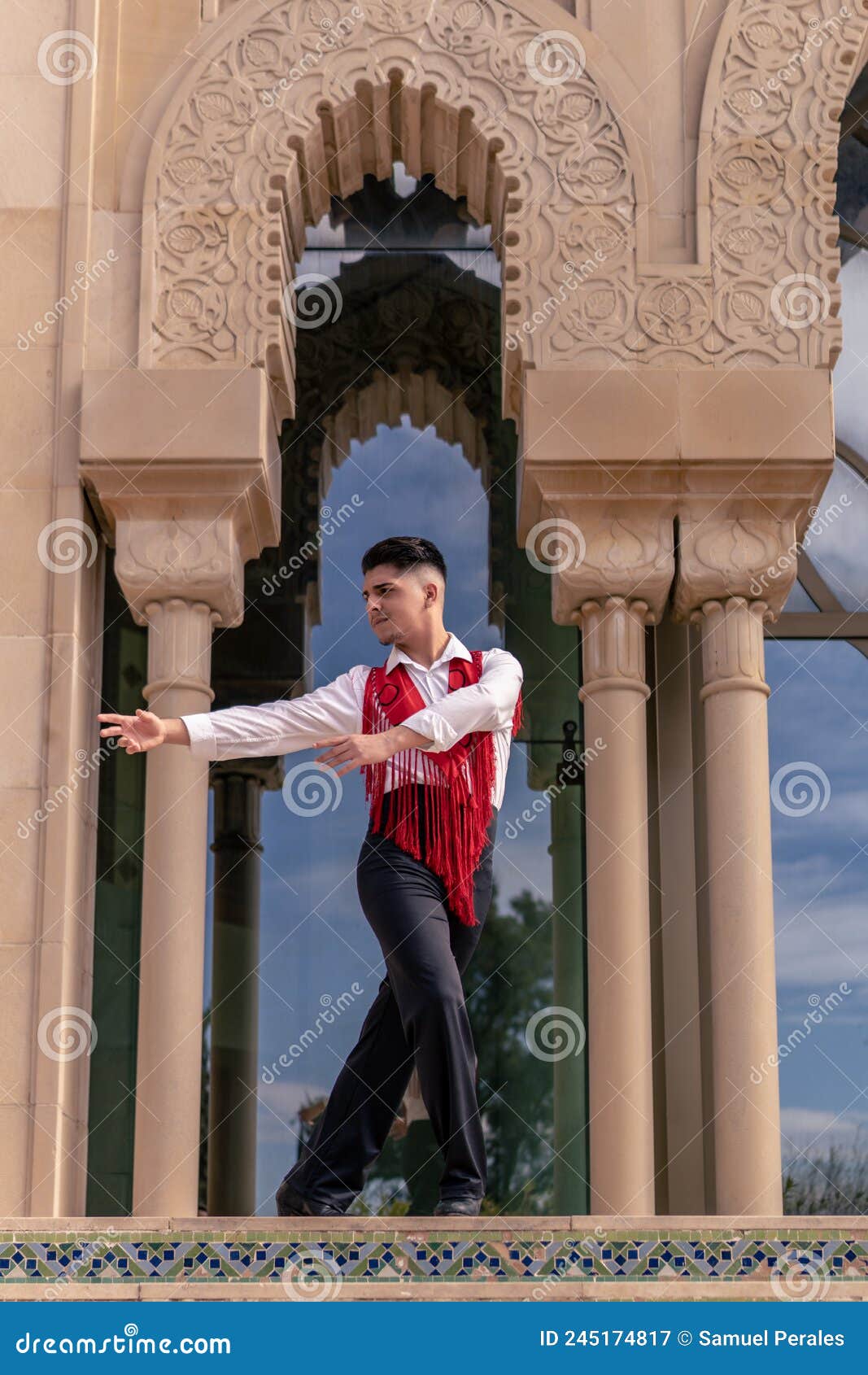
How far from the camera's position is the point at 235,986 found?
8094 mm

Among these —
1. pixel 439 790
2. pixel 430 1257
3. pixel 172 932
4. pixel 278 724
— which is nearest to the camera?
pixel 430 1257

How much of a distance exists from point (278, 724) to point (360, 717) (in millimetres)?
270

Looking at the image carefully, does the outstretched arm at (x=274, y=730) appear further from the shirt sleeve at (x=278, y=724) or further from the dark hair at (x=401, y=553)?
the dark hair at (x=401, y=553)

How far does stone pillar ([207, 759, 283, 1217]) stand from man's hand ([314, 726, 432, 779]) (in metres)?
2.87

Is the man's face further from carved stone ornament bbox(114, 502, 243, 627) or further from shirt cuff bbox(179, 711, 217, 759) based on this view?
carved stone ornament bbox(114, 502, 243, 627)

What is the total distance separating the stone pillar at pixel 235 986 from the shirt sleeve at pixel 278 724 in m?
2.47

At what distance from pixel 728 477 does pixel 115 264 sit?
246 centimetres

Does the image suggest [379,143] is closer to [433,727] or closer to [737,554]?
[737,554]

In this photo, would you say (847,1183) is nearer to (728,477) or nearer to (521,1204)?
(521,1204)

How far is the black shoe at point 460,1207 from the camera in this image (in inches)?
218

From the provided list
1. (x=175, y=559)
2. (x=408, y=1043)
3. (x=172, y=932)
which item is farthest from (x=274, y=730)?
(x=175, y=559)

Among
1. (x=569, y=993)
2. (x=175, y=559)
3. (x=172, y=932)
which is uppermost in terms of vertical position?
(x=175, y=559)
